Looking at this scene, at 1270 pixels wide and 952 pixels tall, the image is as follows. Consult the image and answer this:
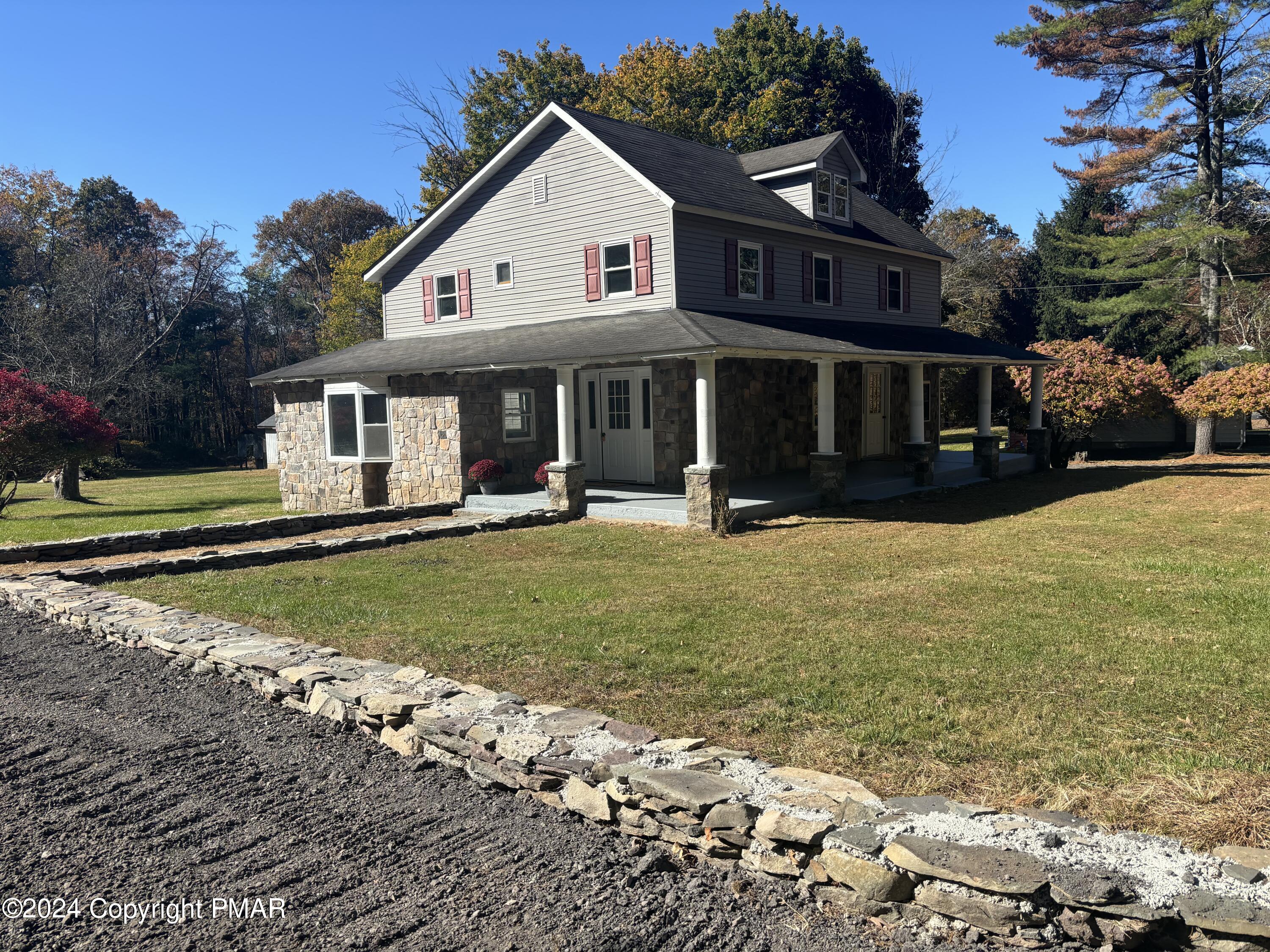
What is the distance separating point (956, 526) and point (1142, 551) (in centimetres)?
276

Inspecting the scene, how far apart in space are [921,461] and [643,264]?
692cm

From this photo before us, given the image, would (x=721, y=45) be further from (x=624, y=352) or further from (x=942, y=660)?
(x=942, y=660)

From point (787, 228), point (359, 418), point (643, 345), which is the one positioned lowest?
point (359, 418)

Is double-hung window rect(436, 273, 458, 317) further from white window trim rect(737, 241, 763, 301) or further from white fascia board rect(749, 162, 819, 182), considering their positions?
white fascia board rect(749, 162, 819, 182)

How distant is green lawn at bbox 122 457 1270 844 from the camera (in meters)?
4.43

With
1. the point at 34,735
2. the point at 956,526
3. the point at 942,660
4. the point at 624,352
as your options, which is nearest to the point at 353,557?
the point at 624,352

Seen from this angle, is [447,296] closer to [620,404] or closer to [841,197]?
[620,404]

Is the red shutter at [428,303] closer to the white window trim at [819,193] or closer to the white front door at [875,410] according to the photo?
the white window trim at [819,193]

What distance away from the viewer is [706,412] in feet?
42.3

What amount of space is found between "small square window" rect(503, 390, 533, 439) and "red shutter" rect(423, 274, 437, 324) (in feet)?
14.1

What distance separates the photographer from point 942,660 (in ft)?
20.3

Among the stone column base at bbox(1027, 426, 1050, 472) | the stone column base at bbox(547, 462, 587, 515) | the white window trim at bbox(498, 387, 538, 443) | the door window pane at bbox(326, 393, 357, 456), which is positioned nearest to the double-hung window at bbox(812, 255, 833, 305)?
the white window trim at bbox(498, 387, 538, 443)

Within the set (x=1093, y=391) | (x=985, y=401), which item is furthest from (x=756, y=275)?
(x=1093, y=391)

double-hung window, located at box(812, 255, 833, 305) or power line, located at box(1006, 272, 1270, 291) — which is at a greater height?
power line, located at box(1006, 272, 1270, 291)
